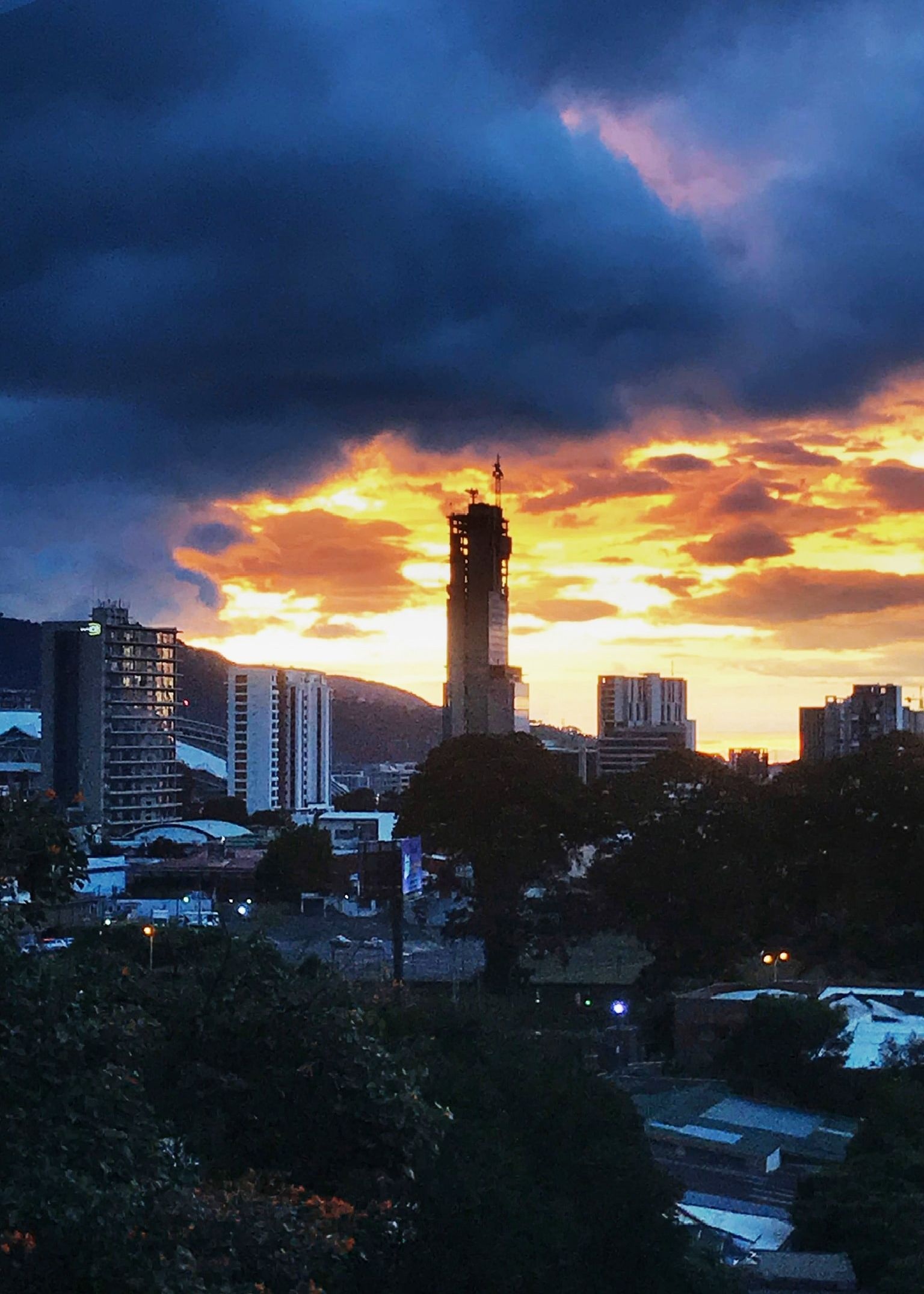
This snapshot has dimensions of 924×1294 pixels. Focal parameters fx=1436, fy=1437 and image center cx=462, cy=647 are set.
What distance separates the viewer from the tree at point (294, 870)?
25375 mm

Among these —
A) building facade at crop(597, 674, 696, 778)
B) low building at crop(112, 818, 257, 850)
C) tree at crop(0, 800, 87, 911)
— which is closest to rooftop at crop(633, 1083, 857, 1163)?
tree at crop(0, 800, 87, 911)

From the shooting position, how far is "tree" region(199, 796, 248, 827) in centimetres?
4156

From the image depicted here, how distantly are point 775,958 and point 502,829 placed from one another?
3.74 meters

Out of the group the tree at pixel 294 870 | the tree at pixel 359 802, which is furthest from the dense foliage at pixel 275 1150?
the tree at pixel 359 802

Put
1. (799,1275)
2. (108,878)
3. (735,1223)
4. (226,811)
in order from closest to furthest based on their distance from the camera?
(799,1275) < (735,1223) < (108,878) < (226,811)

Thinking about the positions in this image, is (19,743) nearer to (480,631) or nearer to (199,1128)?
(480,631)

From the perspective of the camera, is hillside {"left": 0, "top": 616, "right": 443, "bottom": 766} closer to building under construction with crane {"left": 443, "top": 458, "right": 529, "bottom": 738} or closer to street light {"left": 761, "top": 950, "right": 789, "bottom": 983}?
building under construction with crane {"left": 443, "top": 458, "right": 529, "bottom": 738}

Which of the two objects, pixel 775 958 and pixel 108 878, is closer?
pixel 775 958

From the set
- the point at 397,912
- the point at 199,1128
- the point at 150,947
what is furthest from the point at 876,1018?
the point at 199,1128

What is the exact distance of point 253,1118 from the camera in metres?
4.27

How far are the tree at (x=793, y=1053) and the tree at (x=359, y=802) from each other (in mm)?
34742

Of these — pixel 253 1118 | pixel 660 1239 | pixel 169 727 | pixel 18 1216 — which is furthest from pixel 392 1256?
pixel 169 727

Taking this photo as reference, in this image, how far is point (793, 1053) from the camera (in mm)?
11648

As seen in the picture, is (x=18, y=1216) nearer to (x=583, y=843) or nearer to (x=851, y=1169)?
(x=851, y=1169)
